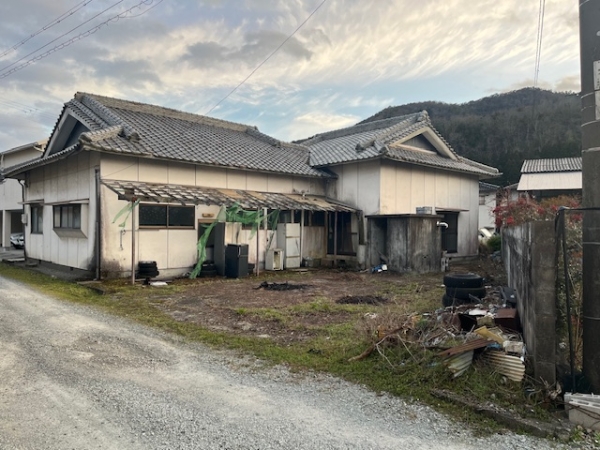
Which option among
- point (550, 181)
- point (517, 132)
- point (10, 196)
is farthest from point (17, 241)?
point (517, 132)

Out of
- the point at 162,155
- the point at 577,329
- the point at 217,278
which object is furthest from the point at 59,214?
the point at 577,329

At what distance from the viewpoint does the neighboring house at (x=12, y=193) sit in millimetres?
22578

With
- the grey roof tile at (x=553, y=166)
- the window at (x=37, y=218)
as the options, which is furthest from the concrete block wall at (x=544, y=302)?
the grey roof tile at (x=553, y=166)

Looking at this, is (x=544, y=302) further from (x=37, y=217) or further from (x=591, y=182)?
(x=37, y=217)

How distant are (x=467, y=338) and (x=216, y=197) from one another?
30.3ft

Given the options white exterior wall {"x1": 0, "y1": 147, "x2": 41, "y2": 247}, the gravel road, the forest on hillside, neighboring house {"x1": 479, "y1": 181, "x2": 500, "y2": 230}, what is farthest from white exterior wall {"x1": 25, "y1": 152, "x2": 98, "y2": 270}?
the forest on hillside

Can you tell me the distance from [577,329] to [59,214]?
1416cm

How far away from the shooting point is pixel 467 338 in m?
4.35

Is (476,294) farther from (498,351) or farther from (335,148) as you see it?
(335,148)

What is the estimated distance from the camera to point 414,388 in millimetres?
3881

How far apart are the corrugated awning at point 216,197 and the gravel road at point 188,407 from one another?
6.00m

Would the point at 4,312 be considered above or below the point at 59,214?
below

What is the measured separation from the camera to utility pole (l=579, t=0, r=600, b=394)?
3479mm

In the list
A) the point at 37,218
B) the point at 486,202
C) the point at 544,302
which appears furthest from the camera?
the point at 486,202
